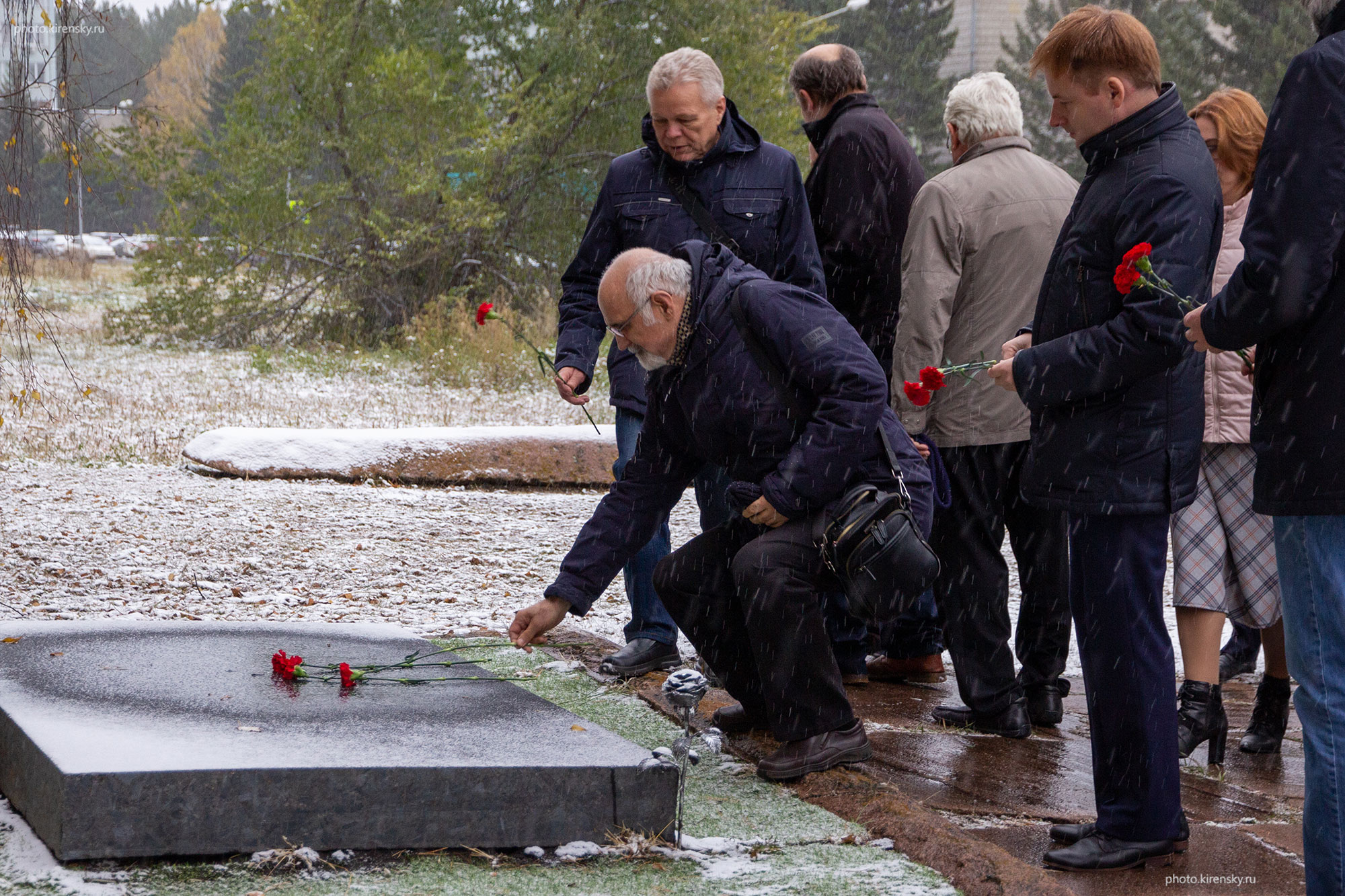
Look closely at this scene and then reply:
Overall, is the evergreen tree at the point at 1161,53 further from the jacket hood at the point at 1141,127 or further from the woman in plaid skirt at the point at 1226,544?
the jacket hood at the point at 1141,127

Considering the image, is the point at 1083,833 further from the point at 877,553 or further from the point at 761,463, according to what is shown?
the point at 761,463

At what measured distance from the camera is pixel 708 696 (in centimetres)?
424

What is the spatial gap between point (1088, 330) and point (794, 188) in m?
1.79

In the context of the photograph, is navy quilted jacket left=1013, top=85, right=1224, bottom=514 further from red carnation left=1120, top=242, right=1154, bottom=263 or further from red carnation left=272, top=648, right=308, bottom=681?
red carnation left=272, top=648, right=308, bottom=681

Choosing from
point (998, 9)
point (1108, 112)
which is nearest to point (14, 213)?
point (1108, 112)

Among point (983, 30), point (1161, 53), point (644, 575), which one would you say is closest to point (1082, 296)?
point (644, 575)

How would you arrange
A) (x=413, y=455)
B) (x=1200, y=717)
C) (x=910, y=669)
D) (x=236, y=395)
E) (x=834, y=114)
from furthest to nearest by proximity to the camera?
1. (x=236, y=395)
2. (x=413, y=455)
3. (x=910, y=669)
4. (x=834, y=114)
5. (x=1200, y=717)

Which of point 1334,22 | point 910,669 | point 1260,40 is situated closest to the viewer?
point 1334,22

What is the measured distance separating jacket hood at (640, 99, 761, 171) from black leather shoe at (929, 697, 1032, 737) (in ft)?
6.44

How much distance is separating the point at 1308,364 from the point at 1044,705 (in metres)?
2.10

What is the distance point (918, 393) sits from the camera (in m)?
3.53

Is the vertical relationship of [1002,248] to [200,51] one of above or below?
below

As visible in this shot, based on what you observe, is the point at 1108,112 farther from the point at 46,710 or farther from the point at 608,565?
the point at 46,710

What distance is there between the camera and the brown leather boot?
15.7 ft
